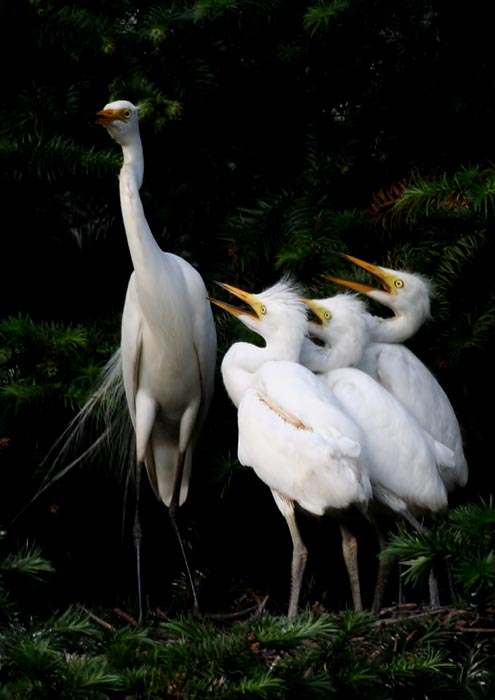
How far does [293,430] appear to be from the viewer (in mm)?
3719

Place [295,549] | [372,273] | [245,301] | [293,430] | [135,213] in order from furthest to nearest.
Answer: [372,273] → [245,301] → [135,213] → [295,549] → [293,430]

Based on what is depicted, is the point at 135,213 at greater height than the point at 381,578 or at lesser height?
greater

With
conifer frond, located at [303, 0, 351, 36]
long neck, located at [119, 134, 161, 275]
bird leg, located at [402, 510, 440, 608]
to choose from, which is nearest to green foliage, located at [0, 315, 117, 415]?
long neck, located at [119, 134, 161, 275]

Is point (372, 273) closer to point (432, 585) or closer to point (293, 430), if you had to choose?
point (293, 430)

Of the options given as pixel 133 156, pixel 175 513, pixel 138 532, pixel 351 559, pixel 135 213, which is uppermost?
pixel 133 156

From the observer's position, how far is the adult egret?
3.81 meters

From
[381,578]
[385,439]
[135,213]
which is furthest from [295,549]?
[135,213]

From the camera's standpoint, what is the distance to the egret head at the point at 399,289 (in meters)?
4.23

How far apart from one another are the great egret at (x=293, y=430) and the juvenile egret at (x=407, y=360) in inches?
11.0

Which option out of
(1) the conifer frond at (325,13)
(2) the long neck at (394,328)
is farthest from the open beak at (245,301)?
(1) the conifer frond at (325,13)

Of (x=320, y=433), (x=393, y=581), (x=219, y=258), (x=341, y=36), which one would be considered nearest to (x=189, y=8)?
(x=341, y=36)

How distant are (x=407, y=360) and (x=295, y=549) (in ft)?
2.25

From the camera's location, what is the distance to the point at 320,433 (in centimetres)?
368

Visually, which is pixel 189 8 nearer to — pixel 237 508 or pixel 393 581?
pixel 237 508
